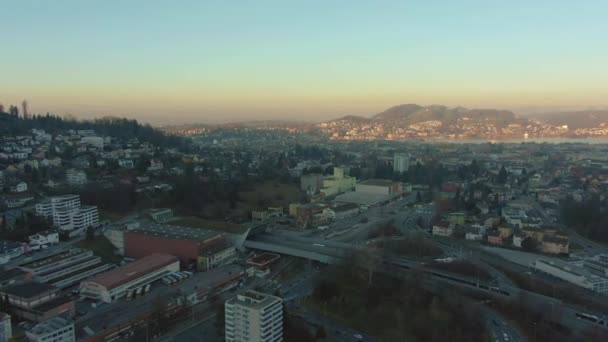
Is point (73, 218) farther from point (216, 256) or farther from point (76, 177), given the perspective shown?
point (76, 177)

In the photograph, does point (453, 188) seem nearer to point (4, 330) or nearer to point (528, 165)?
point (528, 165)

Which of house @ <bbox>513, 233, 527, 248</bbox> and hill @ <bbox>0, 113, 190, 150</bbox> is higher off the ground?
hill @ <bbox>0, 113, 190, 150</bbox>

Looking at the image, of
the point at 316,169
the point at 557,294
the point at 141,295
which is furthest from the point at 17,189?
the point at 557,294

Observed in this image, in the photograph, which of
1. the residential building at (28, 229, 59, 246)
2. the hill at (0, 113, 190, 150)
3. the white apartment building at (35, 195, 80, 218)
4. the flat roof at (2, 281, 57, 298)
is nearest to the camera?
the flat roof at (2, 281, 57, 298)

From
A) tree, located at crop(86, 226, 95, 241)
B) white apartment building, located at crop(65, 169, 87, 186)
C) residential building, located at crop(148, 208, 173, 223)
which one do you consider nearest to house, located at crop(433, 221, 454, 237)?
residential building, located at crop(148, 208, 173, 223)

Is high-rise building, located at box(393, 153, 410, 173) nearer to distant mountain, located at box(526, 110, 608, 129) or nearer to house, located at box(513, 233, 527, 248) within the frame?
house, located at box(513, 233, 527, 248)

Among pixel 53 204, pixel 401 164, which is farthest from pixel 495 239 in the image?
pixel 401 164
